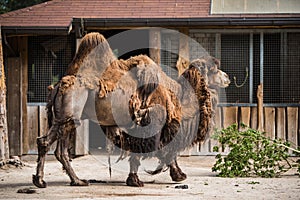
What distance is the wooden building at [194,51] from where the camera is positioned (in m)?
13.9

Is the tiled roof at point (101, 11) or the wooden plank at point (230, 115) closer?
the wooden plank at point (230, 115)

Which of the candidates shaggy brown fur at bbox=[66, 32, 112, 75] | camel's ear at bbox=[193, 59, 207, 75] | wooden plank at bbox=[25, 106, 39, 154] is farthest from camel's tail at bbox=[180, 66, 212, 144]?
wooden plank at bbox=[25, 106, 39, 154]

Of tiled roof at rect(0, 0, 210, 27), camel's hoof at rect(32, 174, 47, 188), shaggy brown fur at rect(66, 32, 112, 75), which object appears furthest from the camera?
tiled roof at rect(0, 0, 210, 27)

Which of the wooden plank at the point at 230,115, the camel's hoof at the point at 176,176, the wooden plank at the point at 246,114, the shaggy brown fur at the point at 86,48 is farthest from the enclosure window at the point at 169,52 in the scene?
the shaggy brown fur at the point at 86,48

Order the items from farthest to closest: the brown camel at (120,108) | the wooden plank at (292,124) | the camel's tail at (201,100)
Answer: the wooden plank at (292,124), the camel's tail at (201,100), the brown camel at (120,108)

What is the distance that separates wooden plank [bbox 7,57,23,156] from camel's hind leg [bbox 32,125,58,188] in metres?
5.28

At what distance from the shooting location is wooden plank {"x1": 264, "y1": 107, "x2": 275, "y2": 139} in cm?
1421

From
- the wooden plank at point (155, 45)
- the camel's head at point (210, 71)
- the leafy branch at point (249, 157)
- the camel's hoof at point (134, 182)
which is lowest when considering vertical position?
the camel's hoof at point (134, 182)

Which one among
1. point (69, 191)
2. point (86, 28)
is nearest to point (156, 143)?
point (69, 191)

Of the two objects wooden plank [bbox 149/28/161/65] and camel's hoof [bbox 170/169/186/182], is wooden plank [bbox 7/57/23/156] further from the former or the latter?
camel's hoof [bbox 170/169/186/182]

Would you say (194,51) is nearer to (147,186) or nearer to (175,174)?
(175,174)

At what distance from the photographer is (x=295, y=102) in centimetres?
1459

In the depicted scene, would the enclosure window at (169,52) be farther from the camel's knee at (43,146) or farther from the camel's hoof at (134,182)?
the camel's knee at (43,146)

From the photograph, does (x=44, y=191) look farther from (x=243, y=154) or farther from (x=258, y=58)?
(x=258, y=58)
